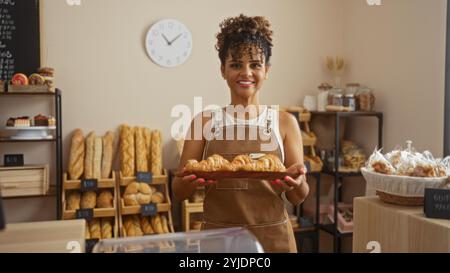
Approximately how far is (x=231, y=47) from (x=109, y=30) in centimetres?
195

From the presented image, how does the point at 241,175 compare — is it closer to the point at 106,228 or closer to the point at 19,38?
the point at 106,228

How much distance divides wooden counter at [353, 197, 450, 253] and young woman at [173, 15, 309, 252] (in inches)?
8.1

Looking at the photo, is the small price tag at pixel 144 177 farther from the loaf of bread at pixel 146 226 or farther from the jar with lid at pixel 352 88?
the jar with lid at pixel 352 88

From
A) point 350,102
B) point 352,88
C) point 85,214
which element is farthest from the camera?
point 352,88

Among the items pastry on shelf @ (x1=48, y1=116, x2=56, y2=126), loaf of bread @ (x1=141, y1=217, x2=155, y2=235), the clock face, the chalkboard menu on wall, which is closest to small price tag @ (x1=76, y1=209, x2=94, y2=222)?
loaf of bread @ (x1=141, y1=217, x2=155, y2=235)

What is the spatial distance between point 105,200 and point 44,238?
2041 mm

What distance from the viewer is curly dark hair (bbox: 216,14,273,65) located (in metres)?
1.41

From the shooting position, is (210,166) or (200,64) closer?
(210,166)

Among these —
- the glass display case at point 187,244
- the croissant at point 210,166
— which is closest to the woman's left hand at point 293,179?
the croissant at point 210,166

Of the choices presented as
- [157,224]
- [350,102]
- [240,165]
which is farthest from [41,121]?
[350,102]

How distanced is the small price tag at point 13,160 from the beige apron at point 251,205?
6.23 feet

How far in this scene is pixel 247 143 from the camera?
4.91 feet

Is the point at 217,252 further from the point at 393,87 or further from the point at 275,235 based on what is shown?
the point at 393,87

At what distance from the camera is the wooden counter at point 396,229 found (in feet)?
3.51
